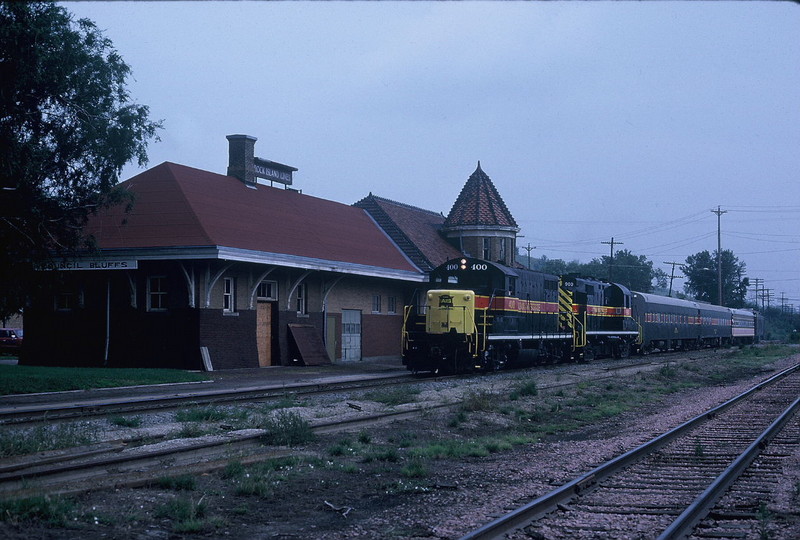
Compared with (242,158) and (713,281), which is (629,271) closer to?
(713,281)

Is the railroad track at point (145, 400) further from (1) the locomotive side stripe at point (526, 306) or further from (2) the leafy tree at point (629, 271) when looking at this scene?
(2) the leafy tree at point (629, 271)

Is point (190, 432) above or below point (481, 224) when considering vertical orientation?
below

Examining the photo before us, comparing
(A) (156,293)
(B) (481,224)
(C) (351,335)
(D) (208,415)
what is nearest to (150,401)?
(D) (208,415)

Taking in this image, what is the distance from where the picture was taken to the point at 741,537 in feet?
23.5

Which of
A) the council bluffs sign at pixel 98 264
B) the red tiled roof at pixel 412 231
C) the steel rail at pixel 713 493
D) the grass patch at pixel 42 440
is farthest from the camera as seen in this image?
the red tiled roof at pixel 412 231

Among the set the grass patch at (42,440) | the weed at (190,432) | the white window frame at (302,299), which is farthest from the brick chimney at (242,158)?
the grass patch at (42,440)

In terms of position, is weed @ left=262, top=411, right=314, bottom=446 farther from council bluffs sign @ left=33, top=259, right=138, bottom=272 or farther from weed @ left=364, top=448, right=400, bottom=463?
council bluffs sign @ left=33, top=259, right=138, bottom=272

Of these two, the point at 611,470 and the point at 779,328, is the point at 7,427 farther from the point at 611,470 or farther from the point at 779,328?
the point at 779,328

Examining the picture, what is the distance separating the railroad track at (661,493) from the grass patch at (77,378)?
1454cm

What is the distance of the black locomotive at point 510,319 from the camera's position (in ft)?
84.3

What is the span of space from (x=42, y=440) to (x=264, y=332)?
19.6 m

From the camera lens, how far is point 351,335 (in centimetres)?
3534

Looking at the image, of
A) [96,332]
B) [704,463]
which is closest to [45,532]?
[704,463]

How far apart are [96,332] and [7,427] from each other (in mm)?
16353
